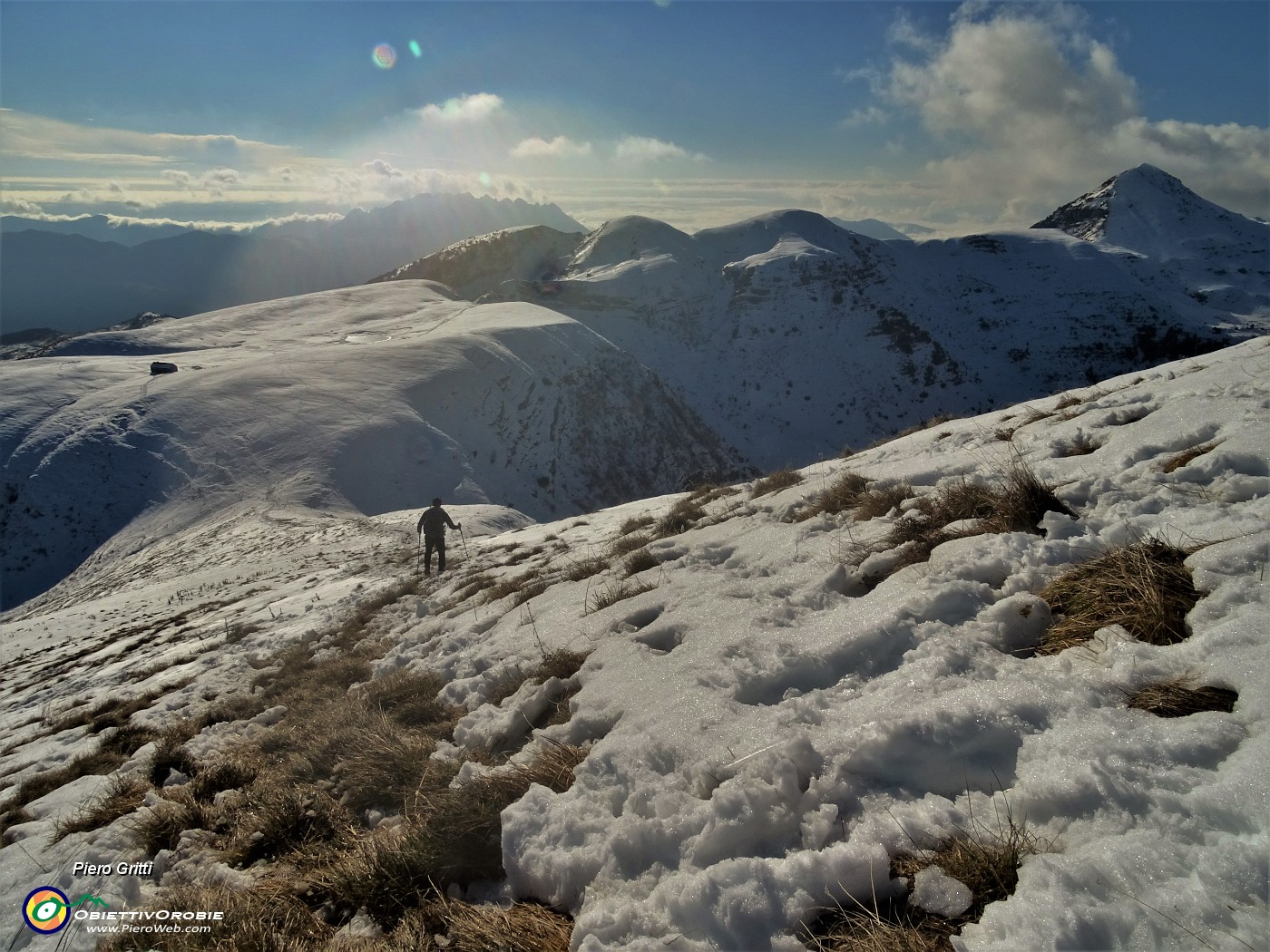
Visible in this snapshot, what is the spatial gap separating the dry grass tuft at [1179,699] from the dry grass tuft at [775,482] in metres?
6.23

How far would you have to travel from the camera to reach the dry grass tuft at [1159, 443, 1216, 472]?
4.47 metres

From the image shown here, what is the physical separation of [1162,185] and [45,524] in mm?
143016

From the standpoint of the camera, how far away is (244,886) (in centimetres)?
374

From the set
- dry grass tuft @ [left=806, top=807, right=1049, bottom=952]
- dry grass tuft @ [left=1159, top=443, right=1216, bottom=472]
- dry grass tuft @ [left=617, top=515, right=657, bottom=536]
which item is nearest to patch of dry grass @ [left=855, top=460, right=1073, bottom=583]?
dry grass tuft @ [left=1159, top=443, right=1216, bottom=472]

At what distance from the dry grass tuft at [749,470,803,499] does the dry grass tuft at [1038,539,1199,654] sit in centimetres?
528

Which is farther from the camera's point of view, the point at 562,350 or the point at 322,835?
the point at 562,350

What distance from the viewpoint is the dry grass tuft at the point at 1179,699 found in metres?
2.46

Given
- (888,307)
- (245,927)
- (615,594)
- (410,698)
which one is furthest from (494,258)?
(245,927)

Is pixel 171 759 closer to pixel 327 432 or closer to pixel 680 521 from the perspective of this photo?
pixel 680 521

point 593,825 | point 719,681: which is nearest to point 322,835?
point 593,825

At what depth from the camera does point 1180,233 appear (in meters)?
90.0

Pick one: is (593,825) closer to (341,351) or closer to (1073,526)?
(1073,526)

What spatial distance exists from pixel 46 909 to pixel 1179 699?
6.79 m
